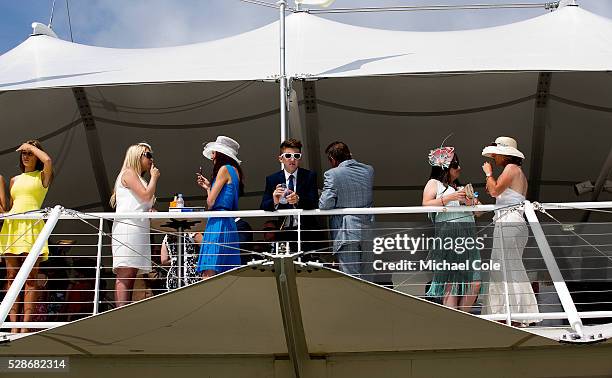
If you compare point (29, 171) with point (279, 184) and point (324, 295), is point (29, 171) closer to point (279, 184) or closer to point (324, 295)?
point (279, 184)

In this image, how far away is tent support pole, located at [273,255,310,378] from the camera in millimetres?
5848

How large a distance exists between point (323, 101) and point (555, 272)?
4782 mm

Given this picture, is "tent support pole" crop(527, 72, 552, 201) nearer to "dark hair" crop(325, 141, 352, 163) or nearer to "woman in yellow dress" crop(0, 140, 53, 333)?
"dark hair" crop(325, 141, 352, 163)

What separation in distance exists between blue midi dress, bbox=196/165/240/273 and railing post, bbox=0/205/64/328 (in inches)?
44.3

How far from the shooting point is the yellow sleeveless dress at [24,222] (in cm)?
736

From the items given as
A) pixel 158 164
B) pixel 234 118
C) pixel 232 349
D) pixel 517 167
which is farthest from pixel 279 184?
pixel 158 164

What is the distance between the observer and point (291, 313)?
6551 millimetres

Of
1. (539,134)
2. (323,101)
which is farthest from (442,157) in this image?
(539,134)

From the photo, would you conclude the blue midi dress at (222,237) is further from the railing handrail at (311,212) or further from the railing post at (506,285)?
the railing post at (506,285)

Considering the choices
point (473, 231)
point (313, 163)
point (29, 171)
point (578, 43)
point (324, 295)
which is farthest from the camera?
point (313, 163)

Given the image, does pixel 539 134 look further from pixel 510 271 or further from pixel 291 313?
pixel 291 313

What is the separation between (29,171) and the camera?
7.84 metres

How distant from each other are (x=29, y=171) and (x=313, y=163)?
15.4ft

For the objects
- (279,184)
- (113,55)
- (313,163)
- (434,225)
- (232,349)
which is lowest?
(232,349)
